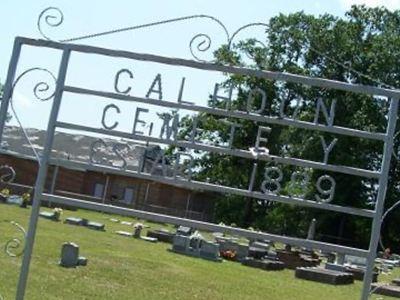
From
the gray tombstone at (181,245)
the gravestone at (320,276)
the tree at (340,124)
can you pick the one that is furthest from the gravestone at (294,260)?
the tree at (340,124)

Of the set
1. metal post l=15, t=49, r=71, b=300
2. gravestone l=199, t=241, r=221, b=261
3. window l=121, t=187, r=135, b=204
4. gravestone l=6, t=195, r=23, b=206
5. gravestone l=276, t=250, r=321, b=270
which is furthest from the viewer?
window l=121, t=187, r=135, b=204

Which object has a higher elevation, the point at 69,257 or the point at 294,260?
the point at 69,257

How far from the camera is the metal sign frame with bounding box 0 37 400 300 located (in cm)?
610

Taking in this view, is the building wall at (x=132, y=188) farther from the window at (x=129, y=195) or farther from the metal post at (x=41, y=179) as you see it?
the metal post at (x=41, y=179)

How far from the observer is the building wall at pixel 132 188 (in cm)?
5072

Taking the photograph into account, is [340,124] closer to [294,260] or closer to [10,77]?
[294,260]

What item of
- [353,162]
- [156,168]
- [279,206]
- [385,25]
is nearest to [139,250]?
[156,168]

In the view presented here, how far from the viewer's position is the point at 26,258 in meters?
6.36

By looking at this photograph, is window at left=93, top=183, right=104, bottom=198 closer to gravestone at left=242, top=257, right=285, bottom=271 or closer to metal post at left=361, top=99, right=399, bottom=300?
gravestone at left=242, top=257, right=285, bottom=271

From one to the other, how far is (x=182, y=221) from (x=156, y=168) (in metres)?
0.61

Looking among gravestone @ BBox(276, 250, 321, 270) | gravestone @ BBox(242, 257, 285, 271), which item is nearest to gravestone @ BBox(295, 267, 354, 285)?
gravestone @ BBox(242, 257, 285, 271)

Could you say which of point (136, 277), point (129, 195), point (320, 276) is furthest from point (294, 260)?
point (129, 195)

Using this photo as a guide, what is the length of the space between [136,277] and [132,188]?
39904mm

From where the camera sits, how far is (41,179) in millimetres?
6426
